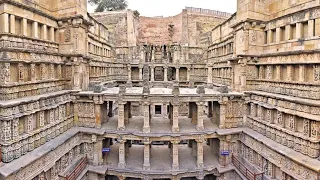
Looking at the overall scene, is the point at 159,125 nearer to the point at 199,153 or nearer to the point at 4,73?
the point at 199,153

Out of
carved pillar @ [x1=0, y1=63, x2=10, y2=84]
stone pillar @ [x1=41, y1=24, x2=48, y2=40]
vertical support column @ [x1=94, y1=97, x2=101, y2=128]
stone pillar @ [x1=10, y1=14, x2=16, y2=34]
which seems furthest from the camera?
vertical support column @ [x1=94, y1=97, x2=101, y2=128]

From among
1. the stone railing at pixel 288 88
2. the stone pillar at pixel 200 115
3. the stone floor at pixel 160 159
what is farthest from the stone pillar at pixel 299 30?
the stone floor at pixel 160 159

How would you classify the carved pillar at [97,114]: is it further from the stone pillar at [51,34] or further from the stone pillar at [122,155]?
the stone pillar at [51,34]

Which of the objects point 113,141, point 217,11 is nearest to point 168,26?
point 217,11

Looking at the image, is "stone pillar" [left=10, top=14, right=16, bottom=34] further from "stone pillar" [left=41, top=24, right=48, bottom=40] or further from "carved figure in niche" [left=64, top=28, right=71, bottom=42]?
"carved figure in niche" [left=64, top=28, right=71, bottom=42]

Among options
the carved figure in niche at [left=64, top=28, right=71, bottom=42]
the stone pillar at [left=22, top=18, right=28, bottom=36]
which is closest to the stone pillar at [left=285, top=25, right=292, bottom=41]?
the carved figure in niche at [left=64, top=28, right=71, bottom=42]

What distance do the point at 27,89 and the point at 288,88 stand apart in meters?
17.3

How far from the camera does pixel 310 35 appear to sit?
15.4m

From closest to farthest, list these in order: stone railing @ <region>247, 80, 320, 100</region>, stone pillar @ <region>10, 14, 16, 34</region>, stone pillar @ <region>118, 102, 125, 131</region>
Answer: stone railing @ <region>247, 80, 320, 100</region> < stone pillar @ <region>10, 14, 16, 34</region> < stone pillar @ <region>118, 102, 125, 131</region>

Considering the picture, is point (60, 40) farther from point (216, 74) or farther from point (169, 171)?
point (216, 74)

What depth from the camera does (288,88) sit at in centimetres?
1661

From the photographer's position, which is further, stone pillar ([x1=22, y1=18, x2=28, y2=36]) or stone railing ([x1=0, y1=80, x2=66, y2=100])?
stone pillar ([x1=22, y1=18, x2=28, y2=36])

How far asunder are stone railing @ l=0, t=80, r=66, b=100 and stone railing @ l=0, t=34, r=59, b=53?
2345 millimetres

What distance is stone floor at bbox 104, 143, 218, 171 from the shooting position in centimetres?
2020
